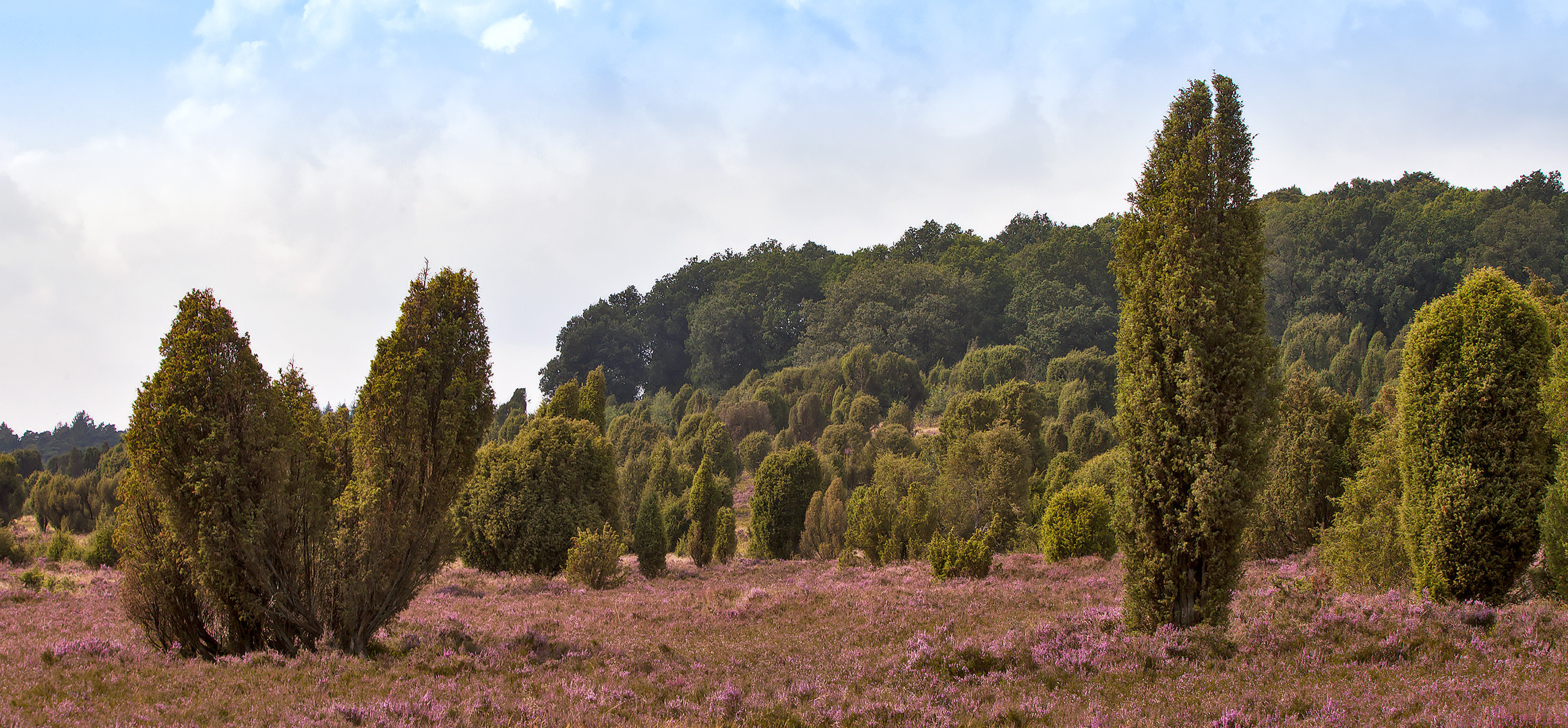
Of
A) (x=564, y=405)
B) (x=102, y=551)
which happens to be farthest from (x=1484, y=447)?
(x=102, y=551)

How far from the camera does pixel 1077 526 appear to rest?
26.2 meters

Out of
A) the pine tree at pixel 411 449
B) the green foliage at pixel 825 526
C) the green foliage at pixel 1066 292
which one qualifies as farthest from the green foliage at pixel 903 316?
the pine tree at pixel 411 449

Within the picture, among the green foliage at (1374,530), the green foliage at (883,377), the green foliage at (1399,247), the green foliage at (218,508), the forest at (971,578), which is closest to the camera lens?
Answer: the forest at (971,578)

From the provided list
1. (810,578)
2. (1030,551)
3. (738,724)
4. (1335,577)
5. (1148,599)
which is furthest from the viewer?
(1030,551)

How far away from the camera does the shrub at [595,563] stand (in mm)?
23656

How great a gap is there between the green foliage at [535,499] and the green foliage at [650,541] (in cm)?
234

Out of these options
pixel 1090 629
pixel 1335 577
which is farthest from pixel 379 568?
pixel 1335 577

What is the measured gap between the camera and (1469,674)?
957 centimetres

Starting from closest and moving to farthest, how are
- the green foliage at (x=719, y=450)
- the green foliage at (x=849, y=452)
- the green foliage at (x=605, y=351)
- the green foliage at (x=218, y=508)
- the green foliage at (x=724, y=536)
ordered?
the green foliage at (x=218, y=508) < the green foliage at (x=724, y=536) < the green foliage at (x=849, y=452) < the green foliage at (x=719, y=450) < the green foliage at (x=605, y=351)

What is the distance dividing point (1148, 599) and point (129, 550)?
14.3m

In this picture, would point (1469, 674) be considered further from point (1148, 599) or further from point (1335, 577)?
point (1335, 577)

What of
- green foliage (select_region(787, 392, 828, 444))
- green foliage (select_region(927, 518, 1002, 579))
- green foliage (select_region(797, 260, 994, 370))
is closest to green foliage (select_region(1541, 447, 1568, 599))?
green foliage (select_region(927, 518, 1002, 579))

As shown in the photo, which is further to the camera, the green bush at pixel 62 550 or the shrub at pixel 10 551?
the green bush at pixel 62 550

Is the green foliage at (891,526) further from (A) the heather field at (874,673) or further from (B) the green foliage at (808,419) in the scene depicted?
(B) the green foliage at (808,419)
